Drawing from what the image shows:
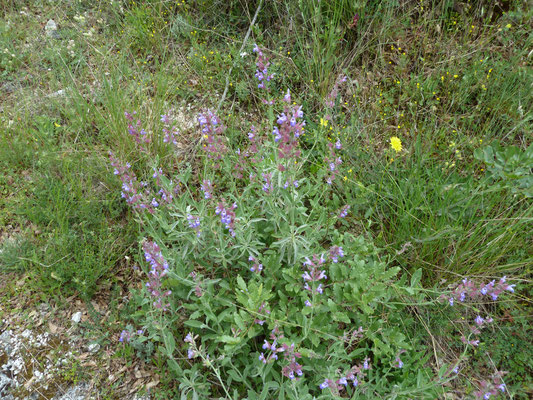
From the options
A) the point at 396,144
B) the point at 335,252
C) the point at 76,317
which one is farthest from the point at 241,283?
the point at 396,144

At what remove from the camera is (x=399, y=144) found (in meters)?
3.11

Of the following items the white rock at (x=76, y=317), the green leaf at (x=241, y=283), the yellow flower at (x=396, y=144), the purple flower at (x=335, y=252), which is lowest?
the white rock at (x=76, y=317)

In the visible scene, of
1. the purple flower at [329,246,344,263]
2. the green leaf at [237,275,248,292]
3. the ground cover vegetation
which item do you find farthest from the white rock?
the purple flower at [329,246,344,263]

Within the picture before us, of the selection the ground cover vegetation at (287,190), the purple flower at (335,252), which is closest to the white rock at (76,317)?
the ground cover vegetation at (287,190)

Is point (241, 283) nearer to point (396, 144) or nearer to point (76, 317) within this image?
point (76, 317)

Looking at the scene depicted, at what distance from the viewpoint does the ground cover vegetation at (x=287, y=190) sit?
228cm

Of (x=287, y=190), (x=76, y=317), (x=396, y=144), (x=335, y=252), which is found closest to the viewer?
(x=335, y=252)

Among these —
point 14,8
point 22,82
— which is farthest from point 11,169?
point 14,8

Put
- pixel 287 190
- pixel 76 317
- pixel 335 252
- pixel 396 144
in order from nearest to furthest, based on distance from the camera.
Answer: pixel 335 252 < pixel 287 190 < pixel 76 317 < pixel 396 144

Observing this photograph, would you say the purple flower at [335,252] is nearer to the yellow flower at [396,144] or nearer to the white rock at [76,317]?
the yellow flower at [396,144]

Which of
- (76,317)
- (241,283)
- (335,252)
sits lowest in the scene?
(76,317)

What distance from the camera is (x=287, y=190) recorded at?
92.4 inches

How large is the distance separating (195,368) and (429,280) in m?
1.66

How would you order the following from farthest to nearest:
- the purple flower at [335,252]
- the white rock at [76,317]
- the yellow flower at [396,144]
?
the yellow flower at [396,144] < the white rock at [76,317] < the purple flower at [335,252]
